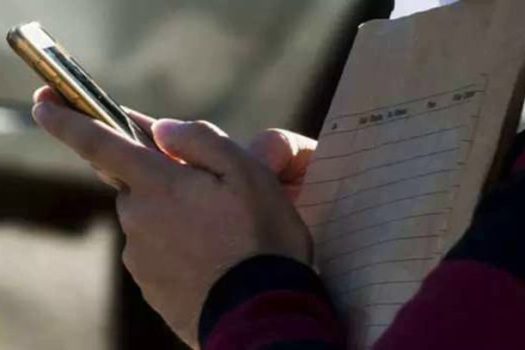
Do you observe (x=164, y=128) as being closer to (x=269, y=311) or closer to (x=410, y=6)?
(x=269, y=311)

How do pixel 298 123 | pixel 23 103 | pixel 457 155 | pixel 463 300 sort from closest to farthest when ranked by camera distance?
pixel 463 300 → pixel 457 155 → pixel 23 103 → pixel 298 123

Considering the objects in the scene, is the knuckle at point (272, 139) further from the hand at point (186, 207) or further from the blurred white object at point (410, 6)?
the blurred white object at point (410, 6)

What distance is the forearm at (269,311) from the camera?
19.1 inches

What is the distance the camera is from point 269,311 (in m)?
0.50

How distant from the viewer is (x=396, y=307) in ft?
1.68

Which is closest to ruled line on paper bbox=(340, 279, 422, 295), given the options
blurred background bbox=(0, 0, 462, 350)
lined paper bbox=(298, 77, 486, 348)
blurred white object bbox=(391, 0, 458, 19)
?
lined paper bbox=(298, 77, 486, 348)

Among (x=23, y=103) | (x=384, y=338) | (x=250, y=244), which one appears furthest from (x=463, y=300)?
(x=23, y=103)

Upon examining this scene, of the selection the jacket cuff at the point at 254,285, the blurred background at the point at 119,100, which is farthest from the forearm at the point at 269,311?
the blurred background at the point at 119,100

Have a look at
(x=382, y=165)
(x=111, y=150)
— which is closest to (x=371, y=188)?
(x=382, y=165)

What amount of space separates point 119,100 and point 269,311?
17.8 inches

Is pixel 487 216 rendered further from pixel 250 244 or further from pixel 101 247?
pixel 101 247

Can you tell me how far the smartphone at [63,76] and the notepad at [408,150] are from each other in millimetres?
98

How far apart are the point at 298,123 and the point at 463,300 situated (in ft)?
1.97

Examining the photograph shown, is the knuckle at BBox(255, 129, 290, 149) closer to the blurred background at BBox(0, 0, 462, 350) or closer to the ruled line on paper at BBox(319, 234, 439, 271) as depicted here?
the ruled line on paper at BBox(319, 234, 439, 271)
